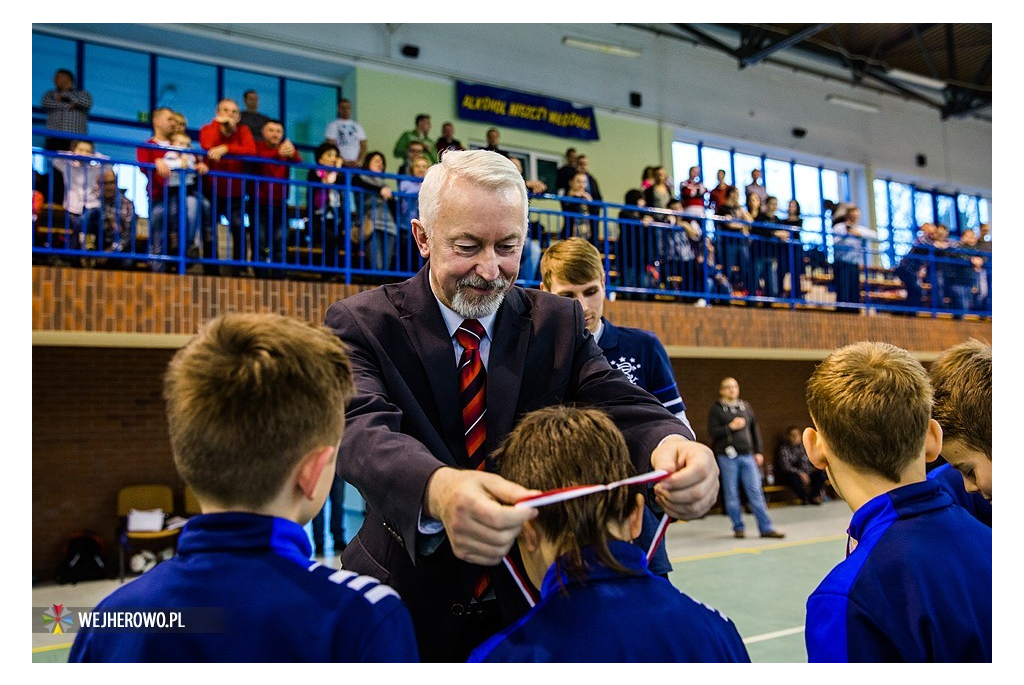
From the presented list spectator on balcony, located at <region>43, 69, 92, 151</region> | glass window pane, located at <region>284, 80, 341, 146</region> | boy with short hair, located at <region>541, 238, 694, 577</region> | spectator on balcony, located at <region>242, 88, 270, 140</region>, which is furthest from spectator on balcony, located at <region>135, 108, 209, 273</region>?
boy with short hair, located at <region>541, 238, 694, 577</region>

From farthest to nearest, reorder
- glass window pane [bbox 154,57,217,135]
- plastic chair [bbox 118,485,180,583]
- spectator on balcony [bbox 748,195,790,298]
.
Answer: spectator on balcony [bbox 748,195,790,298]
glass window pane [bbox 154,57,217,135]
plastic chair [bbox 118,485,180,583]

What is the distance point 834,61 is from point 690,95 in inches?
148

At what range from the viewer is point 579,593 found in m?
1.40

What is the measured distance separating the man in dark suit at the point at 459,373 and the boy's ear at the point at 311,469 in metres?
0.17

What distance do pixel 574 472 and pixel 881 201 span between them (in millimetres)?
17179

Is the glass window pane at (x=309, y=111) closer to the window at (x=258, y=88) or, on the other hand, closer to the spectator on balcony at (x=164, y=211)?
the window at (x=258, y=88)

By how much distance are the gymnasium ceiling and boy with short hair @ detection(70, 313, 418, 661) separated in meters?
12.5

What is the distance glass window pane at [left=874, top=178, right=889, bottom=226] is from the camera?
16406 millimetres

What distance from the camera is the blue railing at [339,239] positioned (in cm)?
678

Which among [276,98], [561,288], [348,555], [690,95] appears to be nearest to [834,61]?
[690,95]

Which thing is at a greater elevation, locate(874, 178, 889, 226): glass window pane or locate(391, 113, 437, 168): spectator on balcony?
locate(874, 178, 889, 226): glass window pane

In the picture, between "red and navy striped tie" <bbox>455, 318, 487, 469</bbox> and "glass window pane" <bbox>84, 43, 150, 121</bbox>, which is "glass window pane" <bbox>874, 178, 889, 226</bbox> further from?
"red and navy striped tie" <bbox>455, 318, 487, 469</bbox>

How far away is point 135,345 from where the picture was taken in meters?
8.20

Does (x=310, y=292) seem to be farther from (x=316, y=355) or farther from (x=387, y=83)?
(x=316, y=355)
